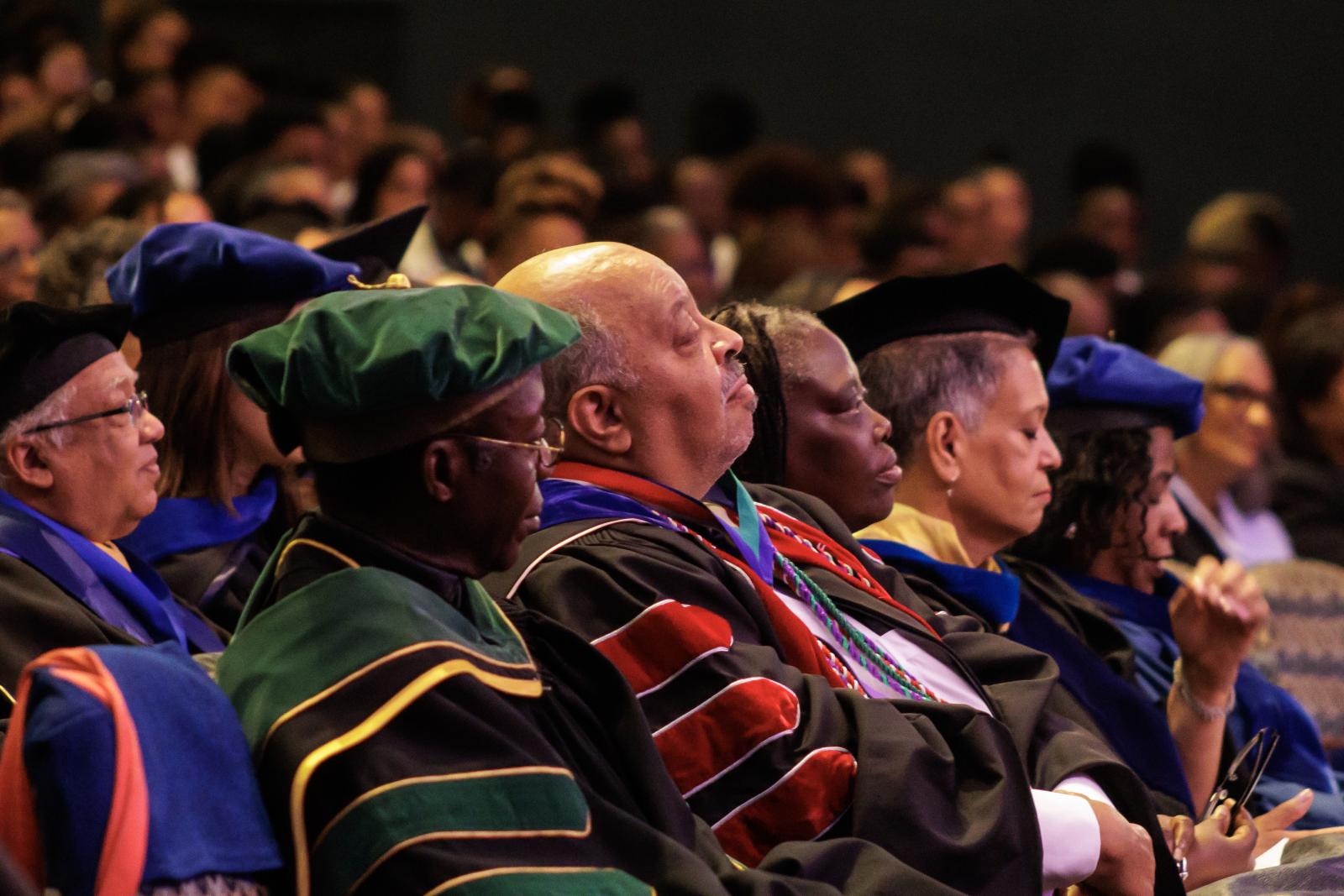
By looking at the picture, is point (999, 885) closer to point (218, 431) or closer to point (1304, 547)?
point (218, 431)

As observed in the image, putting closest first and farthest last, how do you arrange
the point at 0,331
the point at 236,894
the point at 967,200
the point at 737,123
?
the point at 236,894 → the point at 0,331 → the point at 967,200 → the point at 737,123

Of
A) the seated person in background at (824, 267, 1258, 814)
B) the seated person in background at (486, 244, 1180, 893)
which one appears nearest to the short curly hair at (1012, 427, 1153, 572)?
the seated person in background at (824, 267, 1258, 814)

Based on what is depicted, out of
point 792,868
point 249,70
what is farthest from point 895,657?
point 249,70

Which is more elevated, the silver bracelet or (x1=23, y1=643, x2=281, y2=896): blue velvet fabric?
(x1=23, y1=643, x2=281, y2=896): blue velvet fabric

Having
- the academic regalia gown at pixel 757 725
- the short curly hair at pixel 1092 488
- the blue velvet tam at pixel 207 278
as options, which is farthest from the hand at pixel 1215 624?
the blue velvet tam at pixel 207 278

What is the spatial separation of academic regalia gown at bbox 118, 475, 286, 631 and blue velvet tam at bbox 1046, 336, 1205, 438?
163 centimetres

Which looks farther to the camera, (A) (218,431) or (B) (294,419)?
(A) (218,431)

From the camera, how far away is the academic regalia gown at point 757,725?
2.38 m

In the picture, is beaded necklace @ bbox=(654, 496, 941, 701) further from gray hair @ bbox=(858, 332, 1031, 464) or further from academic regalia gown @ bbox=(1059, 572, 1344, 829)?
academic regalia gown @ bbox=(1059, 572, 1344, 829)

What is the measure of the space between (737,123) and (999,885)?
25.2 feet

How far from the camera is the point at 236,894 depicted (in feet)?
6.09

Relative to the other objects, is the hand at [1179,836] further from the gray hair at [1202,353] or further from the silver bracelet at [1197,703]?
the gray hair at [1202,353]

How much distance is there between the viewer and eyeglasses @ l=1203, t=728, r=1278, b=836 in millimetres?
3131

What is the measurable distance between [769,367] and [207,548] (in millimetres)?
1039
